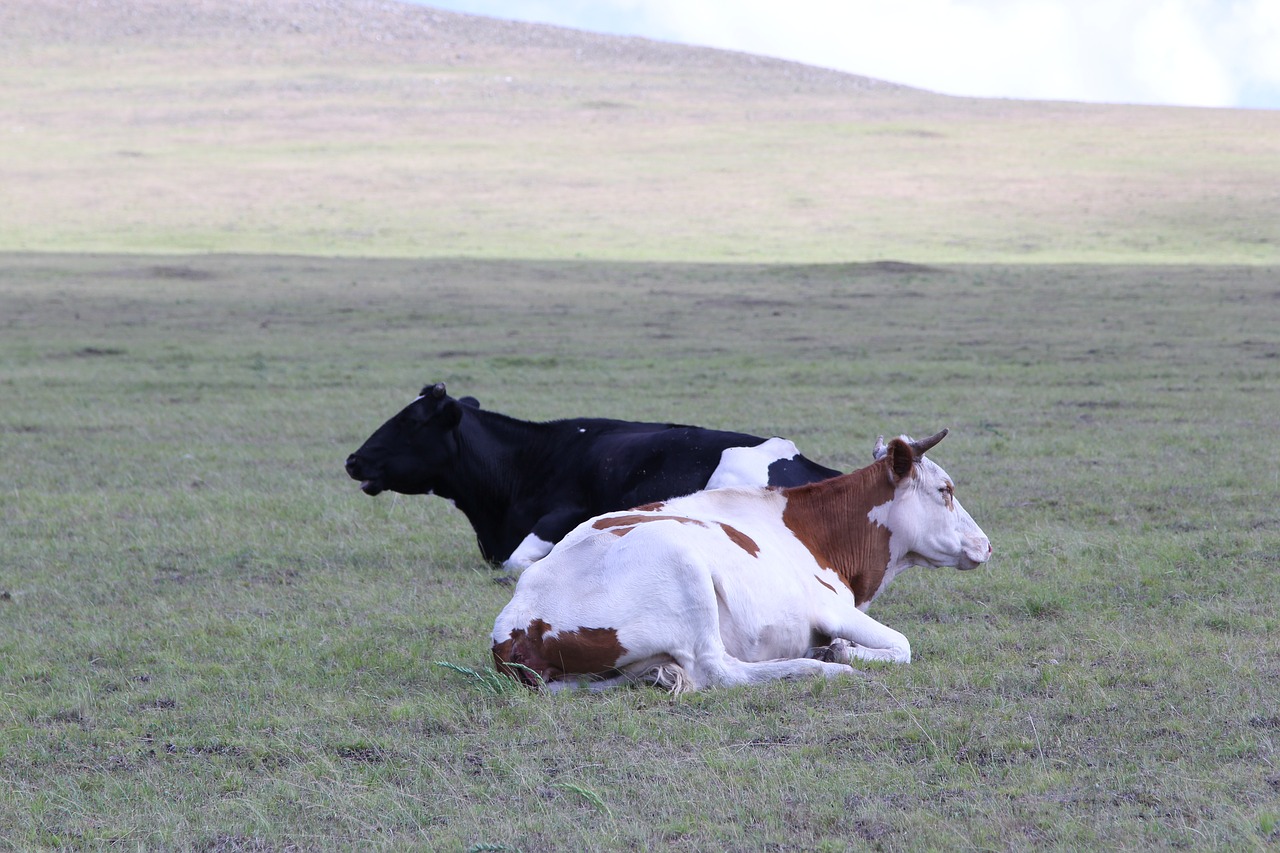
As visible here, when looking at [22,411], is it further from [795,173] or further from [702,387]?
[795,173]

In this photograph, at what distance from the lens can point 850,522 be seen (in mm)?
7535

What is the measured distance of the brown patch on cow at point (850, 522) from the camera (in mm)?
7469

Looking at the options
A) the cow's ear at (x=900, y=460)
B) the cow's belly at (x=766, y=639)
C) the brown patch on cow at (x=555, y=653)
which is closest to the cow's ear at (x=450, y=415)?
the cow's ear at (x=900, y=460)

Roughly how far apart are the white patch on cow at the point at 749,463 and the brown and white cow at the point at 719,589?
1.49m

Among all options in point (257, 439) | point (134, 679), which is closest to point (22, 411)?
point (257, 439)

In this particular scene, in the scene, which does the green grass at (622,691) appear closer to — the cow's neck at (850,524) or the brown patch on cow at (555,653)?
the brown patch on cow at (555,653)

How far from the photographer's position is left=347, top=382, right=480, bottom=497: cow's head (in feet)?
33.2

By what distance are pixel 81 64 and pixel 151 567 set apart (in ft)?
325

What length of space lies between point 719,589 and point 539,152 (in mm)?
70347

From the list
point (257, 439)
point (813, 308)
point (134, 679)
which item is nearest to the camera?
point (134, 679)

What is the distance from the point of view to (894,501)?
7.57 meters

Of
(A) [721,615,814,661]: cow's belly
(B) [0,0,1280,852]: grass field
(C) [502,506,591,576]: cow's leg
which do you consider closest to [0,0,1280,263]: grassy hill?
(B) [0,0,1280,852]: grass field

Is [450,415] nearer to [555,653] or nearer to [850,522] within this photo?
[850,522]

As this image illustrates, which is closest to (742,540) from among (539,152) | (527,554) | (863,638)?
(863,638)
